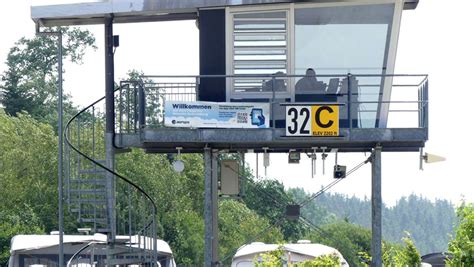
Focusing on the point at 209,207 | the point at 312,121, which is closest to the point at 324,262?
the point at 312,121

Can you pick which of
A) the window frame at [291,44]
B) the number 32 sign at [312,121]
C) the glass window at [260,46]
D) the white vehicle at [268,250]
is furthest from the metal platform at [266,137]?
the white vehicle at [268,250]

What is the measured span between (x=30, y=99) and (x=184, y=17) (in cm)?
6382

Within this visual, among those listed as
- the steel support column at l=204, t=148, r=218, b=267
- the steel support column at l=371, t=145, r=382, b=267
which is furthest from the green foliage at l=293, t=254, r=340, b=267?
the steel support column at l=204, t=148, r=218, b=267

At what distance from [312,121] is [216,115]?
1.85 m

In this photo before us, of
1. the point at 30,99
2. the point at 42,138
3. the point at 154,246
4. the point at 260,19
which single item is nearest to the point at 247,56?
the point at 260,19

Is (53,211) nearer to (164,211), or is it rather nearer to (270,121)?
(164,211)

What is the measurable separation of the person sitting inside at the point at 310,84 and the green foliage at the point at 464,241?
5.05 m

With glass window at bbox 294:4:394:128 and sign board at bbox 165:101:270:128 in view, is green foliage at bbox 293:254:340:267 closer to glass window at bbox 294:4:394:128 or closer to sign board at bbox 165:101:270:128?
sign board at bbox 165:101:270:128

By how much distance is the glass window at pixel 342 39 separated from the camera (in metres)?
34.6

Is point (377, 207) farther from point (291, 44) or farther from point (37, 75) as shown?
point (37, 75)

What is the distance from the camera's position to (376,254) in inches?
1342

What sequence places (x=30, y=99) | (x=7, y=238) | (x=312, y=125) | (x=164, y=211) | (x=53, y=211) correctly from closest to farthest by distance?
1. (x=312, y=125)
2. (x=7, y=238)
3. (x=53, y=211)
4. (x=164, y=211)
5. (x=30, y=99)

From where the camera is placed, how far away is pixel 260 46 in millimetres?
34625

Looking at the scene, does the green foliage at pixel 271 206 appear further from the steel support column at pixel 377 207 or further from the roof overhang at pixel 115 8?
the roof overhang at pixel 115 8
